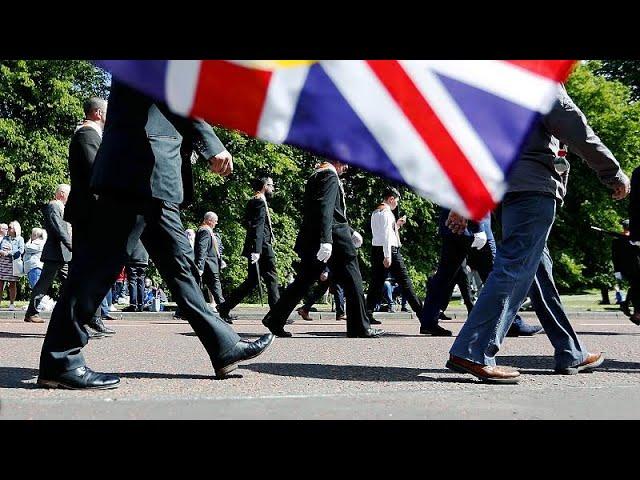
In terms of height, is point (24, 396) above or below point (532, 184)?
below

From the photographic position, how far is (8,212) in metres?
31.1

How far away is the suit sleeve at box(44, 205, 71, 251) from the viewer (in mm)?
10078

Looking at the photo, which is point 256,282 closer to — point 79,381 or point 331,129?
point 79,381

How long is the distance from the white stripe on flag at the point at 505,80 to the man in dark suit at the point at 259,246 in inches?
360

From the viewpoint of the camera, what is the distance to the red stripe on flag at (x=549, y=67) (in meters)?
1.66

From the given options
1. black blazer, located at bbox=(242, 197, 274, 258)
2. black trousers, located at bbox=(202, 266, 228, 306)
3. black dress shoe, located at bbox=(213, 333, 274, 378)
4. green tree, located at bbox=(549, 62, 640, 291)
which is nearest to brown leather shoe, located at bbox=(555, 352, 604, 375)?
black dress shoe, located at bbox=(213, 333, 274, 378)

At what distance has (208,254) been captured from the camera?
1355cm

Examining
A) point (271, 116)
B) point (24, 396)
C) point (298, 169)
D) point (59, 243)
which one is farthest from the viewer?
point (298, 169)
